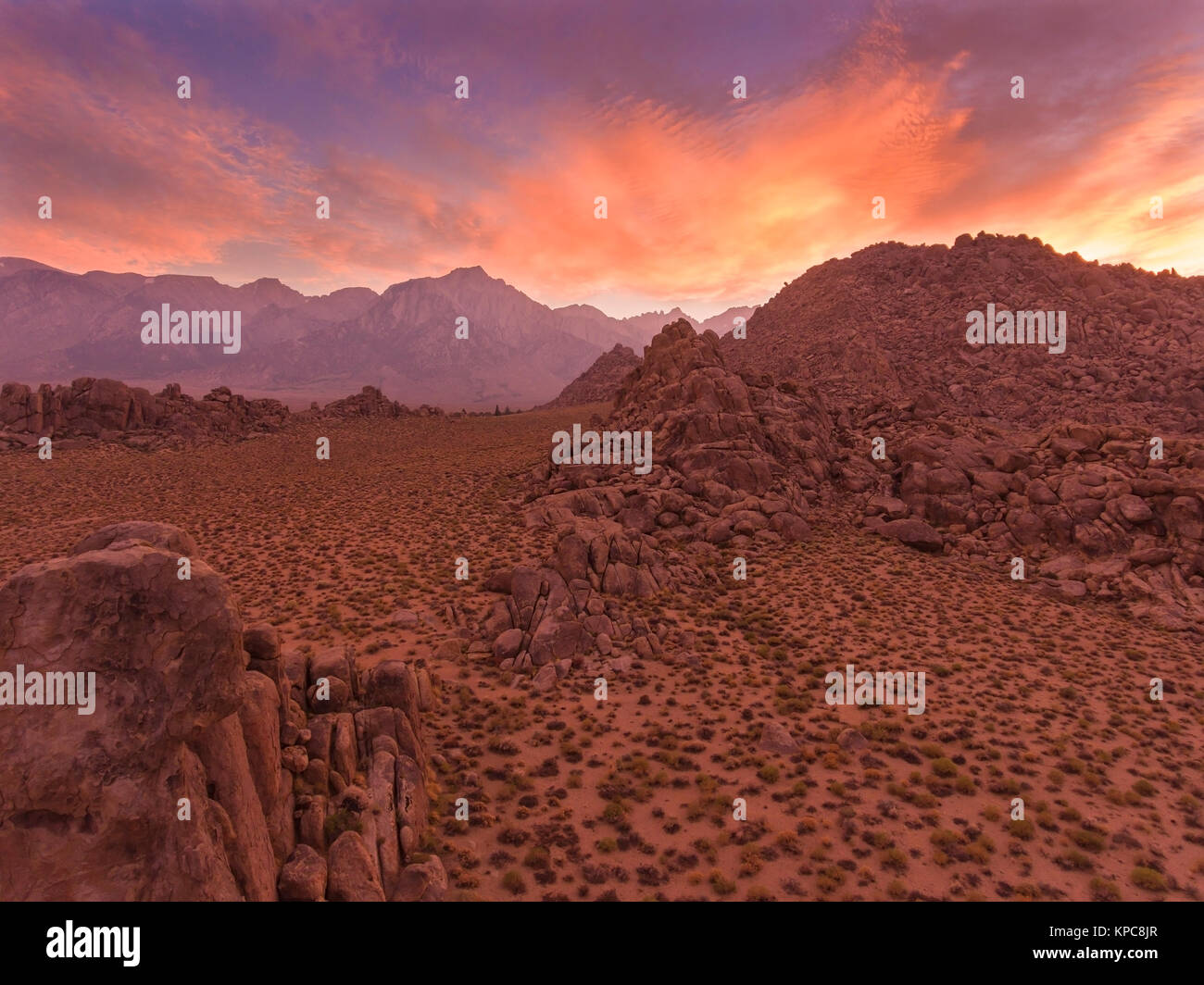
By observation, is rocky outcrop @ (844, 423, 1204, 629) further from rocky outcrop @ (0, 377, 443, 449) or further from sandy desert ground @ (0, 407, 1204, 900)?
rocky outcrop @ (0, 377, 443, 449)

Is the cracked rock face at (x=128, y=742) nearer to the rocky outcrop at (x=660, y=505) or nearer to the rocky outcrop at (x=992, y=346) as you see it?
the rocky outcrop at (x=660, y=505)

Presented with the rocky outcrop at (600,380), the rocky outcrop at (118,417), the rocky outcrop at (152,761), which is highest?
the rocky outcrop at (600,380)

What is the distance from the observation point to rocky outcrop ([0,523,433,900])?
845cm

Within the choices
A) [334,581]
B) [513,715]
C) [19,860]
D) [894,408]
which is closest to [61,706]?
[19,860]

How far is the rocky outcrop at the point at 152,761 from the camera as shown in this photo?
27.7ft

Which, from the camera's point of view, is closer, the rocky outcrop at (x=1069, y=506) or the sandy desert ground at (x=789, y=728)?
the sandy desert ground at (x=789, y=728)

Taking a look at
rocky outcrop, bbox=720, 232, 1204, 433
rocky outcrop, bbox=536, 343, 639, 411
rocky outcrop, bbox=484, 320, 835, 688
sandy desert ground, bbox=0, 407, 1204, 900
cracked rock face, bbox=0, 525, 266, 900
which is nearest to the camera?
cracked rock face, bbox=0, 525, 266, 900

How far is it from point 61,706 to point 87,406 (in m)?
91.1

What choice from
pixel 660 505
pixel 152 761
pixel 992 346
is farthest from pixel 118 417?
pixel 992 346

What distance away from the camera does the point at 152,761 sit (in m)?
9.09

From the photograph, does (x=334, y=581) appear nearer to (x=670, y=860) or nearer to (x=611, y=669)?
(x=611, y=669)

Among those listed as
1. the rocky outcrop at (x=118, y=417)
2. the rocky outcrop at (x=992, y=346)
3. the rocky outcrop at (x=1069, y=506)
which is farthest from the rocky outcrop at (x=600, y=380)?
the rocky outcrop at (x=1069, y=506)

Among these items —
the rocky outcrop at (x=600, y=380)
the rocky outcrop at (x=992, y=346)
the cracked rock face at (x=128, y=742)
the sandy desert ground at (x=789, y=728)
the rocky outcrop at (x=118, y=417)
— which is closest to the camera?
the cracked rock face at (x=128, y=742)

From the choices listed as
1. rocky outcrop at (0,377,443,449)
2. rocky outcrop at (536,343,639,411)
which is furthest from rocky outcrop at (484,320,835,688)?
rocky outcrop at (536,343,639,411)
